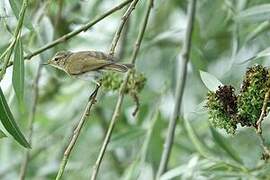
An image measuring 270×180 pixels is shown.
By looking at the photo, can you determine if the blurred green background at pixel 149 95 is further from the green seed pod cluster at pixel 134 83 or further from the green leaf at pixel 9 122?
the green leaf at pixel 9 122

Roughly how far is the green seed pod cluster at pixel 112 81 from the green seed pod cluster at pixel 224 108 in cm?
32

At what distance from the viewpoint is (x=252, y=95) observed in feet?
2.97

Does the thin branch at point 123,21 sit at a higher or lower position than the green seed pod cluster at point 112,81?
lower

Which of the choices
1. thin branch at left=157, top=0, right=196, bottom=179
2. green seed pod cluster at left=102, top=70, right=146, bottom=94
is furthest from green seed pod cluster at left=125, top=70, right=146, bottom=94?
thin branch at left=157, top=0, right=196, bottom=179

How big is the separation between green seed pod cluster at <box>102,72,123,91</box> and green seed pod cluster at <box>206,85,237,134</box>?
1.05ft

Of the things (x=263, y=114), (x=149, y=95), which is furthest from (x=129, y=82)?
(x=149, y=95)

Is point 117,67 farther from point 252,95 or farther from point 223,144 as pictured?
point 223,144

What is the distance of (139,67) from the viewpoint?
5.73 ft

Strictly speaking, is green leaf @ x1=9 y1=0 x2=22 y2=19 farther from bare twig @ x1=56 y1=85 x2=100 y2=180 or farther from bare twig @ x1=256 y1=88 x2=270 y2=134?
bare twig @ x1=256 y1=88 x2=270 y2=134

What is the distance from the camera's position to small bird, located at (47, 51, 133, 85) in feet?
3.30

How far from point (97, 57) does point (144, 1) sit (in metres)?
0.59

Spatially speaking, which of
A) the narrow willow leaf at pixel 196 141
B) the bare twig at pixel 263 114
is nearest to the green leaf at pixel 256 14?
the narrow willow leaf at pixel 196 141

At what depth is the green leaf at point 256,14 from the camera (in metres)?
1.31

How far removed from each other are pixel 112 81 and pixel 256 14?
271mm
